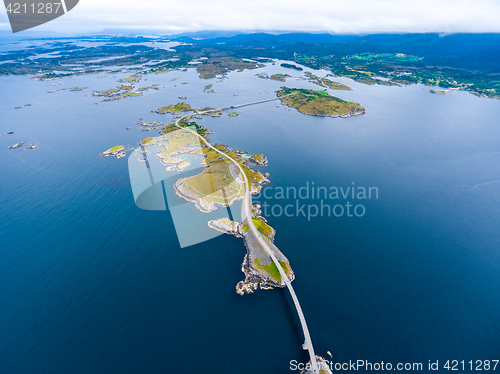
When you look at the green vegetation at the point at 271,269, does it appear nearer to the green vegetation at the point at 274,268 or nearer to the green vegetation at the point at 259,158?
the green vegetation at the point at 274,268

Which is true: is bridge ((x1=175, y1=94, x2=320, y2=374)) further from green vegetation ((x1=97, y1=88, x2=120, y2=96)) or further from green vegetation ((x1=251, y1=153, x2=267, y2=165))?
green vegetation ((x1=97, y1=88, x2=120, y2=96))

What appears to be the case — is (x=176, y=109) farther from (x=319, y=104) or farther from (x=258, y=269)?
(x=258, y=269)

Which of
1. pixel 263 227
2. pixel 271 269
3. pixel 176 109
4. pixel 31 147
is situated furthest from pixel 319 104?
pixel 31 147

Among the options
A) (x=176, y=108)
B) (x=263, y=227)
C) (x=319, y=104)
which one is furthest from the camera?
(x=319, y=104)

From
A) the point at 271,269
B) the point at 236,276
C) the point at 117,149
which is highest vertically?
the point at 117,149

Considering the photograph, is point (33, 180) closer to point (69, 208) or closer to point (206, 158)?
point (69, 208)

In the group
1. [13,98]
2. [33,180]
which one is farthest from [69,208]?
[13,98]

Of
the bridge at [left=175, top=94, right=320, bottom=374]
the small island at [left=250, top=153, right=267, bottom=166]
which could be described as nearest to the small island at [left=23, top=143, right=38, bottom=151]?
the bridge at [left=175, top=94, right=320, bottom=374]

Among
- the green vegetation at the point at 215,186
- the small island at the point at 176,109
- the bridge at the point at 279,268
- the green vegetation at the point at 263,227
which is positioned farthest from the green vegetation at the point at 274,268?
the small island at the point at 176,109
